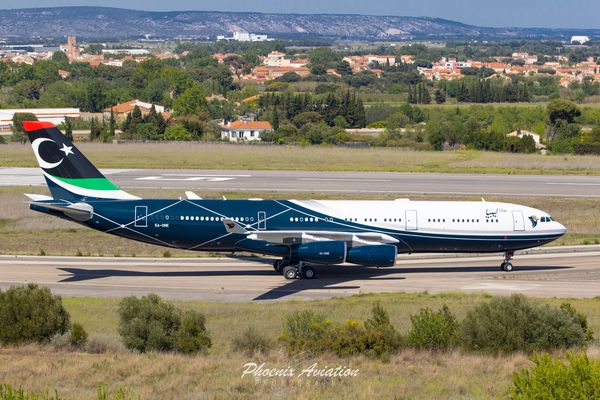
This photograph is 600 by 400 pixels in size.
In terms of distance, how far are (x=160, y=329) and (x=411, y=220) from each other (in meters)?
20.2

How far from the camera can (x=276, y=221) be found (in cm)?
4831

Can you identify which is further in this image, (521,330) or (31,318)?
(31,318)

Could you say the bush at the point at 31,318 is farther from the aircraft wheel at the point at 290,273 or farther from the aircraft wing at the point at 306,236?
the aircraft wheel at the point at 290,273

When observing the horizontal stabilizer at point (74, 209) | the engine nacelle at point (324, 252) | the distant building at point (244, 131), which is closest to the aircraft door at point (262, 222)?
the engine nacelle at point (324, 252)

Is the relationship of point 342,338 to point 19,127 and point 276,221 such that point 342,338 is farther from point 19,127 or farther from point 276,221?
point 19,127

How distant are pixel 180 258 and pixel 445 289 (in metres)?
16.8

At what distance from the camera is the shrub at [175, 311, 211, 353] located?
3128cm

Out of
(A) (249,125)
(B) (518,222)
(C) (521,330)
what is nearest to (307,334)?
(C) (521,330)

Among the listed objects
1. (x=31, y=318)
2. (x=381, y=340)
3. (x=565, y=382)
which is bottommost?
(x=31, y=318)

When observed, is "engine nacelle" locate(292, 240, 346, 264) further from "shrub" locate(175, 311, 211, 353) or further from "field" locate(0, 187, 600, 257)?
"shrub" locate(175, 311, 211, 353)

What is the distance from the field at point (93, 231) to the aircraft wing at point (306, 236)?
9.36 metres

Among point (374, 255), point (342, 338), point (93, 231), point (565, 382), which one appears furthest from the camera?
point (93, 231)

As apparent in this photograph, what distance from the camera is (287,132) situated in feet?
498

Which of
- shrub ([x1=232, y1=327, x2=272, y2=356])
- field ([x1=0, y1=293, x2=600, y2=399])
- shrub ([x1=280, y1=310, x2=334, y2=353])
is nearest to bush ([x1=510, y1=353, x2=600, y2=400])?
field ([x1=0, y1=293, x2=600, y2=399])
